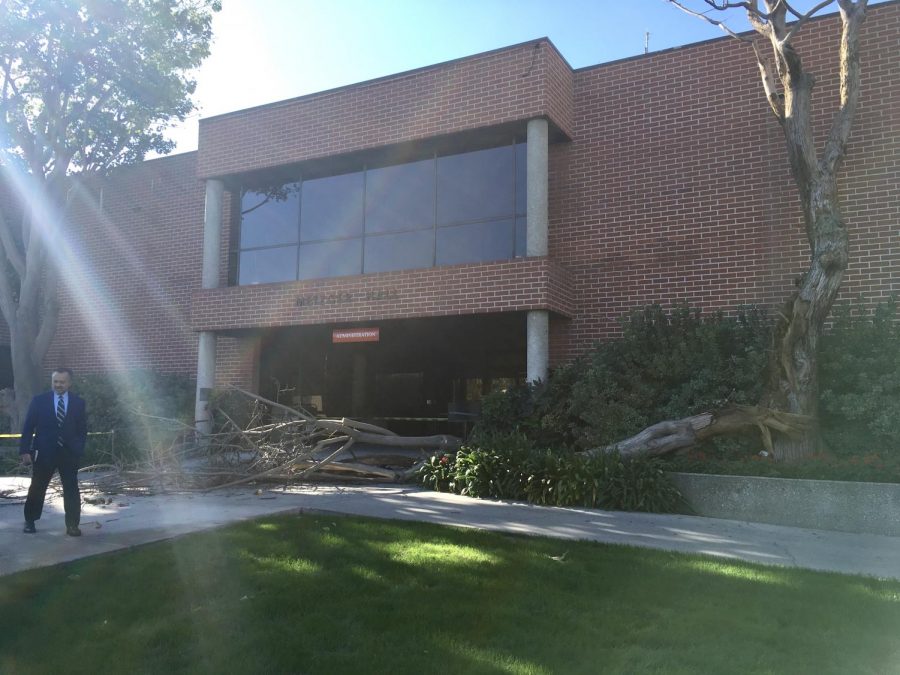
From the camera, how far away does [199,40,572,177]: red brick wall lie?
40.0ft

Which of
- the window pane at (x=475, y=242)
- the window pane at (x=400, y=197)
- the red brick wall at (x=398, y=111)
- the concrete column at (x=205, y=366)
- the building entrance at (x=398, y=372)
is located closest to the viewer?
the red brick wall at (x=398, y=111)

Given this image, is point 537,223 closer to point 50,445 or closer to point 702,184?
point 702,184

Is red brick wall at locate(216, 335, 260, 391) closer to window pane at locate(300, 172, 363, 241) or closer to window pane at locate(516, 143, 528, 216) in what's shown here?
window pane at locate(300, 172, 363, 241)

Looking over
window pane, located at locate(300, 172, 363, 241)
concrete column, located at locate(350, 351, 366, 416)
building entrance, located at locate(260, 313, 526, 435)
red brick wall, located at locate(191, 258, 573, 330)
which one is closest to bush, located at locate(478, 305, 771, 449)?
red brick wall, located at locate(191, 258, 573, 330)

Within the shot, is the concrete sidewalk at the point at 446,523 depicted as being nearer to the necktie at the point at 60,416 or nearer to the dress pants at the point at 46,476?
the dress pants at the point at 46,476

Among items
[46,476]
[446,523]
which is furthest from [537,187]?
[46,476]

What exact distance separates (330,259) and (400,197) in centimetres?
191

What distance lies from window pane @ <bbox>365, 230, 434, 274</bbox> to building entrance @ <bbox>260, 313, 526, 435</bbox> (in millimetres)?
1395

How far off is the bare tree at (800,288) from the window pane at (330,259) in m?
7.05

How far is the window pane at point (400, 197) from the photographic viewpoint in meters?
13.6

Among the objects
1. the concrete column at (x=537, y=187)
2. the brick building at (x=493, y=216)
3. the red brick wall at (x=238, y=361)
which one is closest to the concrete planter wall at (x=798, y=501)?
the brick building at (x=493, y=216)

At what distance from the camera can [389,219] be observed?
13.9m

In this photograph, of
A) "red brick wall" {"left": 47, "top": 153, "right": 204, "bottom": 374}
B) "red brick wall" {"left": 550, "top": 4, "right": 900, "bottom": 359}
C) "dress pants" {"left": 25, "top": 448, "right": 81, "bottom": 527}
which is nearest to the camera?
"dress pants" {"left": 25, "top": 448, "right": 81, "bottom": 527}

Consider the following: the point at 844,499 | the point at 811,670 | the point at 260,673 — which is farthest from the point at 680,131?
the point at 260,673
